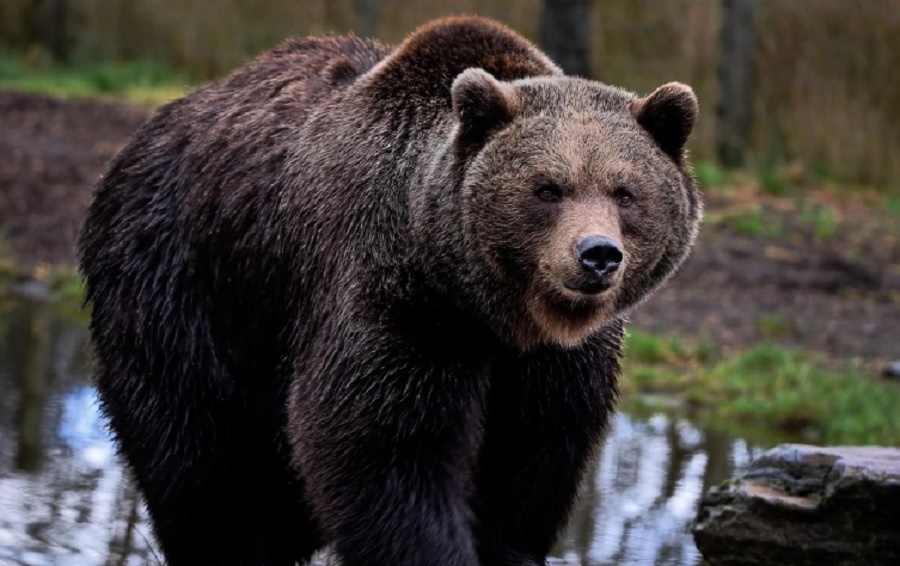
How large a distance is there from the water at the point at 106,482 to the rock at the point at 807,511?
0.38 metres

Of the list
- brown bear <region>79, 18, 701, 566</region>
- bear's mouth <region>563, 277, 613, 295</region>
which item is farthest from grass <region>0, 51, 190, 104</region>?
bear's mouth <region>563, 277, 613, 295</region>

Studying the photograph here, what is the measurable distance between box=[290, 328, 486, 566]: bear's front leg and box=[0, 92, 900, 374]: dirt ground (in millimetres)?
5325

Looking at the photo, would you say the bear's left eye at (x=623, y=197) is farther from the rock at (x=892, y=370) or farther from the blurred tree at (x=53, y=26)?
the blurred tree at (x=53, y=26)

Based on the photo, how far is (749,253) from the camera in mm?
11820

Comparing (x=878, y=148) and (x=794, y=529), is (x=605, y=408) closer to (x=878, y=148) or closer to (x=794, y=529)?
(x=794, y=529)

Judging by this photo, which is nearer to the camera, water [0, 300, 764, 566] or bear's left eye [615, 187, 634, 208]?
bear's left eye [615, 187, 634, 208]

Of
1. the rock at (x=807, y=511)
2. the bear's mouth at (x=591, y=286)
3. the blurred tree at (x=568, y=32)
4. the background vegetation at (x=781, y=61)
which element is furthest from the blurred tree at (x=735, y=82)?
the bear's mouth at (x=591, y=286)

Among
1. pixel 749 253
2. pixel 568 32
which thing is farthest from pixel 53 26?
pixel 749 253

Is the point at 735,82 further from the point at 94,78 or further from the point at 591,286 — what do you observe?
the point at 591,286

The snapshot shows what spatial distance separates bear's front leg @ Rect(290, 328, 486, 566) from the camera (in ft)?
15.1

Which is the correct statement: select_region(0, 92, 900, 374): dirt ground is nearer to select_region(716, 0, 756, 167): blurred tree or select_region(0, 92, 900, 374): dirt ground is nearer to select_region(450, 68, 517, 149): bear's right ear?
select_region(716, 0, 756, 167): blurred tree

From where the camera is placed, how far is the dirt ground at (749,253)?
10172 millimetres

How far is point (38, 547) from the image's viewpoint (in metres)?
5.68

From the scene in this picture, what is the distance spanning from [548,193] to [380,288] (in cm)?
61
